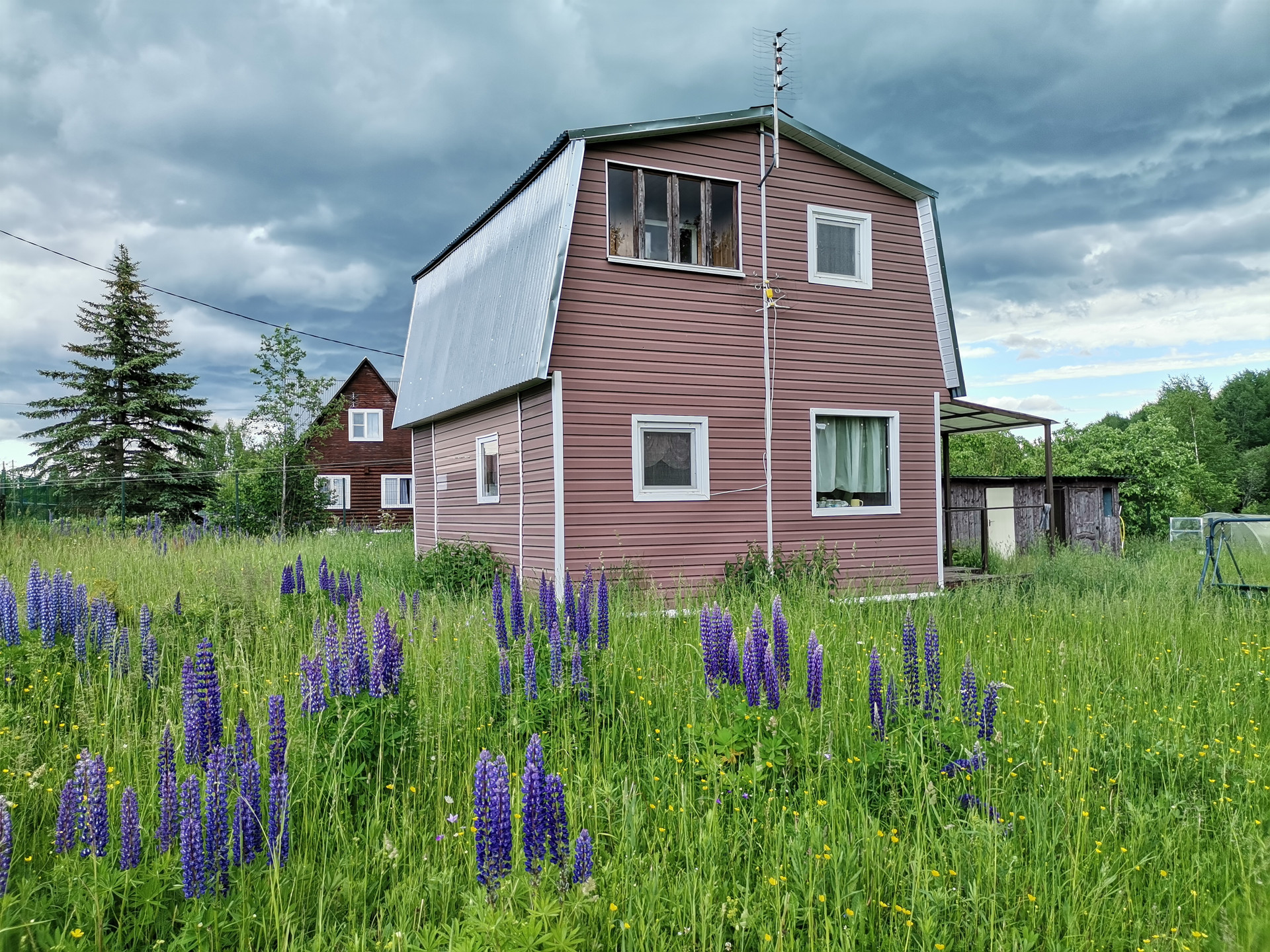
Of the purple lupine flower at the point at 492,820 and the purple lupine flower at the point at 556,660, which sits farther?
the purple lupine flower at the point at 556,660

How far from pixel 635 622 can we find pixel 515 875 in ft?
16.8

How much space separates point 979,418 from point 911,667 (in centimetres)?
1280

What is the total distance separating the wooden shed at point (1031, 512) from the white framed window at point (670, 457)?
12.7 m

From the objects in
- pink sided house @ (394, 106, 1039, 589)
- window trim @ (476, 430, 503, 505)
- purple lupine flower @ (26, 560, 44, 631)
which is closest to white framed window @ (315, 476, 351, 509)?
pink sided house @ (394, 106, 1039, 589)

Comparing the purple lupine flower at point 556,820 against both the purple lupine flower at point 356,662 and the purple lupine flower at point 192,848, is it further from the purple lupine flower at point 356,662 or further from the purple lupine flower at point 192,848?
the purple lupine flower at point 356,662

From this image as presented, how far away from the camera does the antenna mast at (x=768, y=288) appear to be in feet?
37.9

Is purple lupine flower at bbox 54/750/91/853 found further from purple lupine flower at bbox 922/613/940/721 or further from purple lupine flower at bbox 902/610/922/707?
purple lupine flower at bbox 922/613/940/721

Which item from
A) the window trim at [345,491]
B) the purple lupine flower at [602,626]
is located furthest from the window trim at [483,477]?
the window trim at [345,491]

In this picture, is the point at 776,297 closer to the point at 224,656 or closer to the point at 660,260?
the point at 660,260

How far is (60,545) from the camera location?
1300 cm

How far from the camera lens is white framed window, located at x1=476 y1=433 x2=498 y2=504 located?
12727 mm

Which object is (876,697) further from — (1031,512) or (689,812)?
(1031,512)

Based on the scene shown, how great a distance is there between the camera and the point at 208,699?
10.5 feet

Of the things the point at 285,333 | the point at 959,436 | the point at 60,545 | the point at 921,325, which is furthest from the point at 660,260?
the point at 959,436
